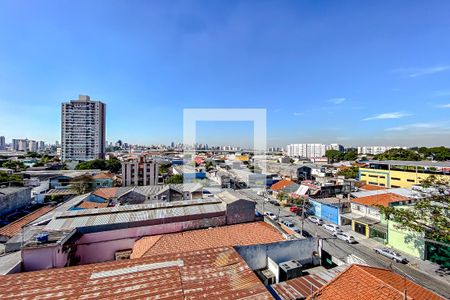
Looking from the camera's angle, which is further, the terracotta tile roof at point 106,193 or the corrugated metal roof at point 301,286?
the terracotta tile roof at point 106,193

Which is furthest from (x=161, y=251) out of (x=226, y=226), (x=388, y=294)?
(x=388, y=294)

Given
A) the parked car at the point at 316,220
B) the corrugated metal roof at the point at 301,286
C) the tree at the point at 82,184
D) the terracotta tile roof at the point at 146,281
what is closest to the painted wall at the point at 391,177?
the parked car at the point at 316,220

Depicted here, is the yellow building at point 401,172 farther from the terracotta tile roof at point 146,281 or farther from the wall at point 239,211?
the terracotta tile roof at point 146,281

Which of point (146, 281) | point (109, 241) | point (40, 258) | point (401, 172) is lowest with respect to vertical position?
point (109, 241)

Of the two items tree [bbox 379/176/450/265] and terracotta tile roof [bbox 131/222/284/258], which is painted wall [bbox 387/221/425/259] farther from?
terracotta tile roof [bbox 131/222/284/258]

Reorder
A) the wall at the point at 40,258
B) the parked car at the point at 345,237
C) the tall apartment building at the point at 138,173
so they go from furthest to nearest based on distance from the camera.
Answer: the tall apartment building at the point at 138,173
the parked car at the point at 345,237
the wall at the point at 40,258

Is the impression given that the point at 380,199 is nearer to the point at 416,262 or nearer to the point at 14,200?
the point at 416,262

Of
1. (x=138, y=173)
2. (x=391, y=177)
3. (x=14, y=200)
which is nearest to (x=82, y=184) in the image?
(x=138, y=173)

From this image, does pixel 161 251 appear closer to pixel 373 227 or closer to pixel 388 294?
pixel 388 294
